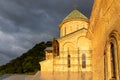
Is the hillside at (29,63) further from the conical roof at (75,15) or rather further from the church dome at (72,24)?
the church dome at (72,24)

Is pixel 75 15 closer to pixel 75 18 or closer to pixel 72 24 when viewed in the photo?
pixel 75 18

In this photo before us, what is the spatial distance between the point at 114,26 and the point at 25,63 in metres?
51.0

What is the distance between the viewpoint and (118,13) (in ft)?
29.3

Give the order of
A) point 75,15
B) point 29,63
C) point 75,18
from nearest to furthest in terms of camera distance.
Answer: point 75,18
point 75,15
point 29,63

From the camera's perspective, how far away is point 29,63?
58.8 meters

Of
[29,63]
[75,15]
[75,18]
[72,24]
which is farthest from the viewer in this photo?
[29,63]

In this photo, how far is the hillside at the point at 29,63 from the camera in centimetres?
5723

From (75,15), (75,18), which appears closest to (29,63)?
(75,15)

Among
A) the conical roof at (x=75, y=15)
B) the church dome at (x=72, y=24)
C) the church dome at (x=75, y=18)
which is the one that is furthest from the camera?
the conical roof at (x=75, y=15)

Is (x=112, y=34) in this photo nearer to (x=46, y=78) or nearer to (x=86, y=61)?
(x=46, y=78)

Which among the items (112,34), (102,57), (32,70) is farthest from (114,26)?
(32,70)

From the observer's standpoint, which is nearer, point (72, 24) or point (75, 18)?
point (72, 24)

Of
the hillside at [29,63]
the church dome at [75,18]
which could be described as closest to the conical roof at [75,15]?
the church dome at [75,18]

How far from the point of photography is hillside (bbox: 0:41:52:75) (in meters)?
57.2
